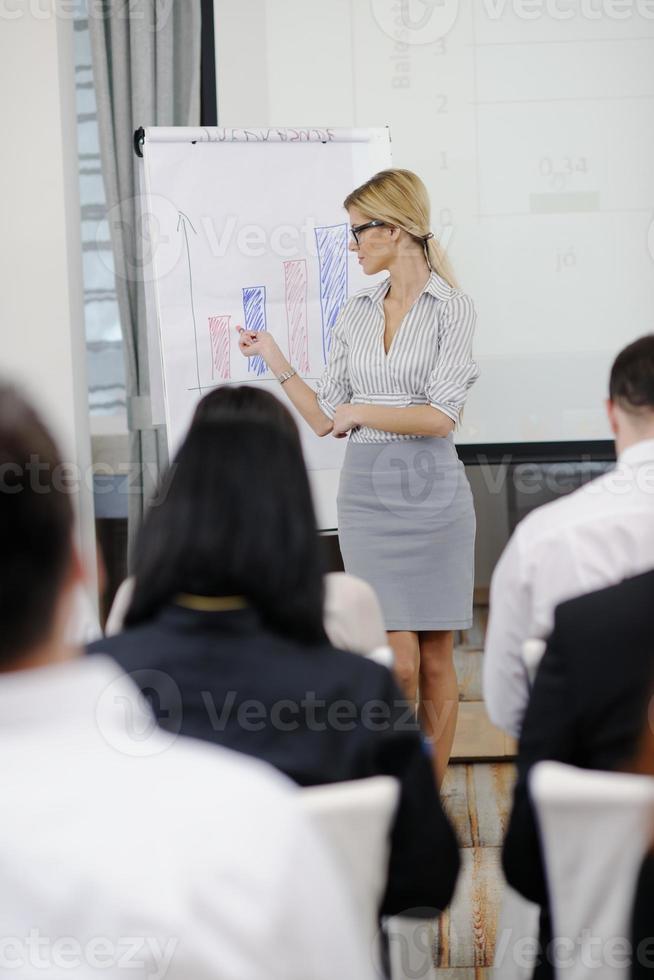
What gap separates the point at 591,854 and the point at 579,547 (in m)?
0.54

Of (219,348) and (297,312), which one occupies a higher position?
(297,312)

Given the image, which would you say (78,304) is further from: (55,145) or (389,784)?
(389,784)

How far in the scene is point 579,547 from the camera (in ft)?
5.32

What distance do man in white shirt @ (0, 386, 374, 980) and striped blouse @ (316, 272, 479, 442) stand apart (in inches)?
92.4

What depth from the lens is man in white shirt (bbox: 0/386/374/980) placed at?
0.64 metres

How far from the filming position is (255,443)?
1238 millimetres

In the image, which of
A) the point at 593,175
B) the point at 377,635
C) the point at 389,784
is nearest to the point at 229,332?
the point at 593,175

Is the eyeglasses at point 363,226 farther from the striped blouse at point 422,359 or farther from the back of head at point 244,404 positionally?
the back of head at point 244,404

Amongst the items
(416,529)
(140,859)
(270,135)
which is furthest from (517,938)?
(270,135)

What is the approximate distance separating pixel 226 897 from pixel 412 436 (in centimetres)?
240

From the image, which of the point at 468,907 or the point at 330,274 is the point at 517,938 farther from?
the point at 330,274

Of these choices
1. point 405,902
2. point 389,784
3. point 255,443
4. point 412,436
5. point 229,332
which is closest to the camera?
point 389,784

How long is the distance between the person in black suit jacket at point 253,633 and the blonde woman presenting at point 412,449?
1.71 m

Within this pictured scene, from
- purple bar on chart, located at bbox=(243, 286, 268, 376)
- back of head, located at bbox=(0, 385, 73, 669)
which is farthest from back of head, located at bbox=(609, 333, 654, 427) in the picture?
purple bar on chart, located at bbox=(243, 286, 268, 376)
